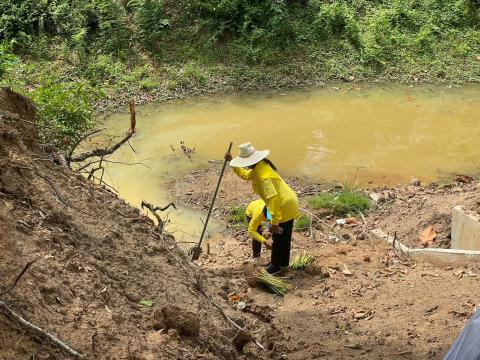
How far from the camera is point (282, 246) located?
6.99 metres

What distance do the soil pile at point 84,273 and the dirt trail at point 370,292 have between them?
3.49ft

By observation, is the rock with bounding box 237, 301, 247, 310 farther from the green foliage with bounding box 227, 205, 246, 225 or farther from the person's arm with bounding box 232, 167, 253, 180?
the green foliage with bounding box 227, 205, 246, 225

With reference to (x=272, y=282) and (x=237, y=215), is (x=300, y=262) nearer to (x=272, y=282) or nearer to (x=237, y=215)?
(x=272, y=282)

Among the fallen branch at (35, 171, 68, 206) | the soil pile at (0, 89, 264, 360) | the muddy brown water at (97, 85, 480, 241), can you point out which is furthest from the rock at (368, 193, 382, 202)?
the fallen branch at (35, 171, 68, 206)

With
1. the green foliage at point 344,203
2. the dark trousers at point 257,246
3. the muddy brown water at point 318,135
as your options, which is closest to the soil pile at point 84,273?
the dark trousers at point 257,246

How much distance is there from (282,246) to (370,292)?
1054 millimetres

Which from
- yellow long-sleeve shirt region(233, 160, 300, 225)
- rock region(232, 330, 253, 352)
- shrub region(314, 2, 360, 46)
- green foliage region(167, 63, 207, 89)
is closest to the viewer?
rock region(232, 330, 253, 352)

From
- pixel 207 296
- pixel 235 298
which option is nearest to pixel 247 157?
pixel 235 298

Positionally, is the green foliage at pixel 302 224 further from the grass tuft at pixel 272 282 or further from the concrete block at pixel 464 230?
the grass tuft at pixel 272 282

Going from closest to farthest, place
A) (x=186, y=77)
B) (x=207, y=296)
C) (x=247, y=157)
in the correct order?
(x=207, y=296) → (x=247, y=157) → (x=186, y=77)

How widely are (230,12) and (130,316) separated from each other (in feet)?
42.8

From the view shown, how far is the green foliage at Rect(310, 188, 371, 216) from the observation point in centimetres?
909

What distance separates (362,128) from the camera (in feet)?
41.1

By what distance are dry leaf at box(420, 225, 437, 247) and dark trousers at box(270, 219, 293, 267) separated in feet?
5.87
